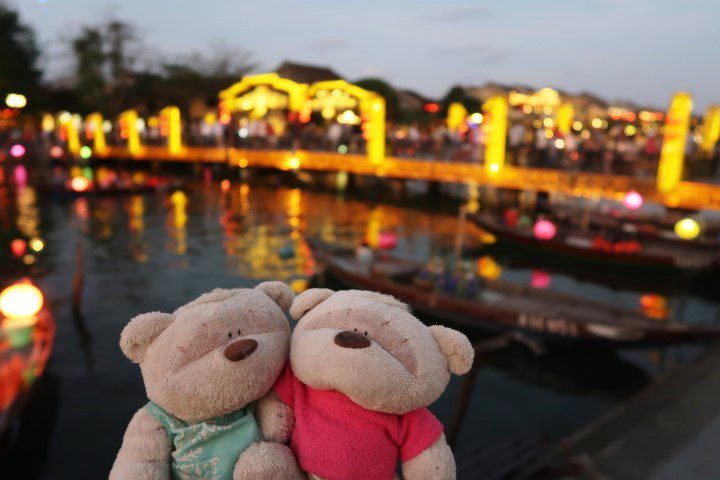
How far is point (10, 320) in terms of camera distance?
24.3 feet

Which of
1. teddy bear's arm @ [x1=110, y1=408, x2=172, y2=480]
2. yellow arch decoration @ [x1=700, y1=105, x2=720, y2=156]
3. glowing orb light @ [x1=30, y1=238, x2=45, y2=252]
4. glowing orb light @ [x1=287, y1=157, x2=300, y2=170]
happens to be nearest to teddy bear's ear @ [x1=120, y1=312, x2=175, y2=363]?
teddy bear's arm @ [x1=110, y1=408, x2=172, y2=480]

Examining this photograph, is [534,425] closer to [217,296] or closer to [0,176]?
[217,296]

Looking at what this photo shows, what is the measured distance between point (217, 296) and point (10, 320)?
6685 mm

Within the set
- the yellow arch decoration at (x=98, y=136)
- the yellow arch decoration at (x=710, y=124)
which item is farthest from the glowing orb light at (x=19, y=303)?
the yellow arch decoration at (x=98, y=136)

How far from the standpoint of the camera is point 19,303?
776 centimetres

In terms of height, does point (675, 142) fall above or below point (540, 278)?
above

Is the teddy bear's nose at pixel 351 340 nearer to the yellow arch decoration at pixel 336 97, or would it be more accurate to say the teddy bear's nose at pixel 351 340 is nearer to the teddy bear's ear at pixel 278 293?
the teddy bear's ear at pixel 278 293

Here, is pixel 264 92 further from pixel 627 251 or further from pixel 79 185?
pixel 627 251

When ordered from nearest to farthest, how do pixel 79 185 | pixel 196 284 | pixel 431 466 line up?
1. pixel 431 466
2. pixel 196 284
3. pixel 79 185

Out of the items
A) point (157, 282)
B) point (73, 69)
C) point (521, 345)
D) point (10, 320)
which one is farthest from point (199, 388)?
point (73, 69)

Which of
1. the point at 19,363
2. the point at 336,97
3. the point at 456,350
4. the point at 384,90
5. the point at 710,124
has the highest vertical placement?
the point at 384,90

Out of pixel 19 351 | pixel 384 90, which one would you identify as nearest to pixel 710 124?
pixel 384 90

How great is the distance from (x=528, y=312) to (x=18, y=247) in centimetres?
1728

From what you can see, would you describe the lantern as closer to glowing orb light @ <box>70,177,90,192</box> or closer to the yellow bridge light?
the yellow bridge light
